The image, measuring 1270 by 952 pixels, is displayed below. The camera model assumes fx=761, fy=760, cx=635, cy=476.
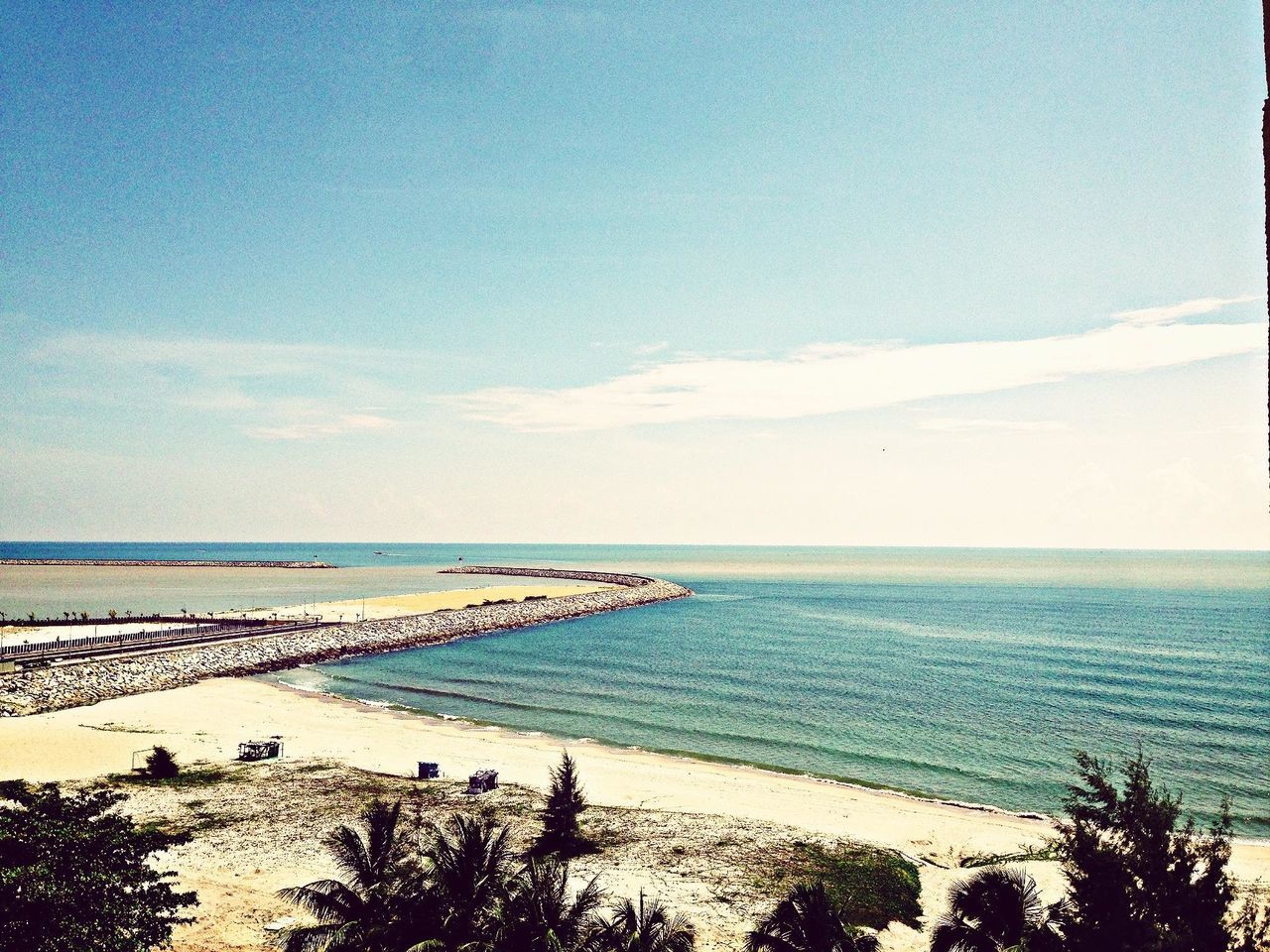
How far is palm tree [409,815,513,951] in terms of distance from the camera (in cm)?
1476

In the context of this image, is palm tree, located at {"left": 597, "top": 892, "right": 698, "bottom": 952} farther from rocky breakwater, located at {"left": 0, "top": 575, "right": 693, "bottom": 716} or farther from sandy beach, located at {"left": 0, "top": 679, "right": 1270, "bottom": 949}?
rocky breakwater, located at {"left": 0, "top": 575, "right": 693, "bottom": 716}

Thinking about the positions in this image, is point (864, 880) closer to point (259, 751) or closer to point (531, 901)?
point (531, 901)

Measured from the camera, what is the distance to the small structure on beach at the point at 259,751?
3659 centimetres

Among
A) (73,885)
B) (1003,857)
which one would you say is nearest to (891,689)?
(1003,857)

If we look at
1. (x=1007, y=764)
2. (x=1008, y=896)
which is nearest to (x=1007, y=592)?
(x=1007, y=764)

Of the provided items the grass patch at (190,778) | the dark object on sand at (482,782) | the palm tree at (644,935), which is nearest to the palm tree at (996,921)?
the palm tree at (644,935)

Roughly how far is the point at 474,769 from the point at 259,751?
10364mm

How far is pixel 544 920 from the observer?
14.5 metres

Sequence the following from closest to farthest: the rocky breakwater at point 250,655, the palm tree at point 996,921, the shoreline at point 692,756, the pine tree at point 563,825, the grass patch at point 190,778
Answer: the palm tree at point 996,921
the pine tree at point 563,825
the grass patch at point 190,778
the shoreline at point 692,756
the rocky breakwater at point 250,655

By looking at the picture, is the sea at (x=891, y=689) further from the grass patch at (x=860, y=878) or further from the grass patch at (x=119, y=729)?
the grass patch at (x=119, y=729)

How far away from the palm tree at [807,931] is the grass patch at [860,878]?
796 cm

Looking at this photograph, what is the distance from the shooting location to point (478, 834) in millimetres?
17031

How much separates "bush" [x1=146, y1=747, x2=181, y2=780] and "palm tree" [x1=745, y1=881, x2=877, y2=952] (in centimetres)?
2919

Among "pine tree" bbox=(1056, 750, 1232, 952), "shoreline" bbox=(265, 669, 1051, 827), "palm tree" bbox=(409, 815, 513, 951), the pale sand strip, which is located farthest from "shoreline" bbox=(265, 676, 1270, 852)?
"palm tree" bbox=(409, 815, 513, 951)
